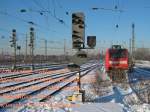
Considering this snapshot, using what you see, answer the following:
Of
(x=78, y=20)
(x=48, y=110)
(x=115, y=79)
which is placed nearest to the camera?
(x=48, y=110)

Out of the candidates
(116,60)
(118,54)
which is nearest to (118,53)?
(118,54)

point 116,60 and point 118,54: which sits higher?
point 118,54

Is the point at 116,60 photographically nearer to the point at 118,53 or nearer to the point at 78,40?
→ the point at 118,53

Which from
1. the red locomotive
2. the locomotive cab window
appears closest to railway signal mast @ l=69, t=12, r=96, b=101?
the red locomotive

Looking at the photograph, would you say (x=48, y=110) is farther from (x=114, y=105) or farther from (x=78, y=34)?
(x=78, y=34)

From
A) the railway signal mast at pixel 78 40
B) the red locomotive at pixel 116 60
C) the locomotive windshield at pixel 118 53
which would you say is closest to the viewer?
the railway signal mast at pixel 78 40

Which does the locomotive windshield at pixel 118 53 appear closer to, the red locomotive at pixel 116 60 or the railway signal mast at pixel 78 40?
the red locomotive at pixel 116 60

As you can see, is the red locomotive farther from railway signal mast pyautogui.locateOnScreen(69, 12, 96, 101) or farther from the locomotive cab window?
railway signal mast pyautogui.locateOnScreen(69, 12, 96, 101)

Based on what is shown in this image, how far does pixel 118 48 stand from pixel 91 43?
75.1 feet

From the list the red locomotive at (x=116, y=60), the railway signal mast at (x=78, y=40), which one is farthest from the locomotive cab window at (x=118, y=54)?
the railway signal mast at (x=78, y=40)

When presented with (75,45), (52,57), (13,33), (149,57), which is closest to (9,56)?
(52,57)

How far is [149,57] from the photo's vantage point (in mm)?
150500

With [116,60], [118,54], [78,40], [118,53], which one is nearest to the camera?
[78,40]

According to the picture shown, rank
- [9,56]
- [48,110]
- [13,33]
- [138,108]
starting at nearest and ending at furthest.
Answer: [48,110]
[138,108]
[13,33]
[9,56]
